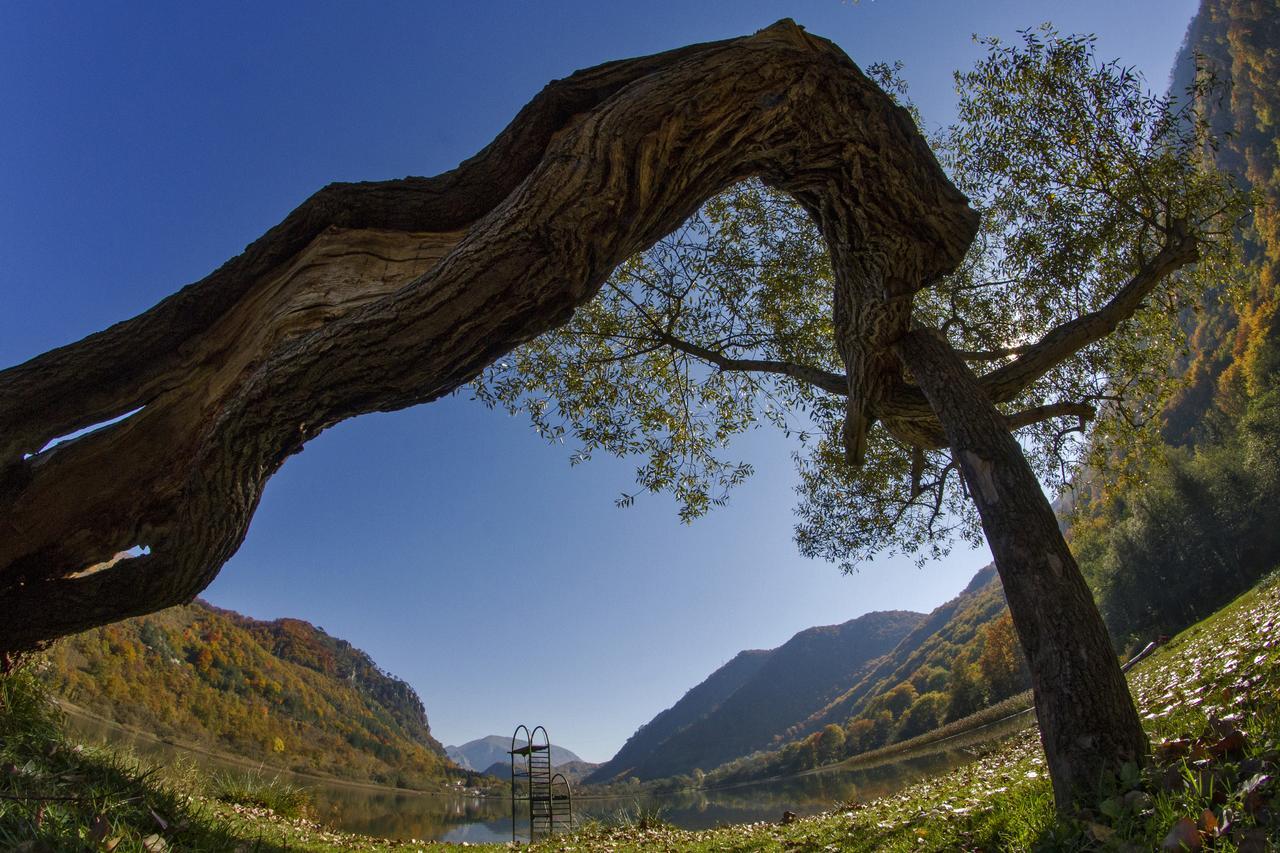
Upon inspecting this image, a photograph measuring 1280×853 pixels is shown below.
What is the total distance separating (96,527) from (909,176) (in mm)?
7166

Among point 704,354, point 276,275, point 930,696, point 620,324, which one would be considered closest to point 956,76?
point 704,354

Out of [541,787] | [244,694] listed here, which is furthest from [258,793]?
[244,694]

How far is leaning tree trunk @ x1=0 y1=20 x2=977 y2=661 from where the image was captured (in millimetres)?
3990

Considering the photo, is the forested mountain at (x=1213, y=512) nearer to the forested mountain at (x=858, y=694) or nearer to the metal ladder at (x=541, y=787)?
the forested mountain at (x=858, y=694)

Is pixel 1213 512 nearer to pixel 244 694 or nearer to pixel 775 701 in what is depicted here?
pixel 244 694

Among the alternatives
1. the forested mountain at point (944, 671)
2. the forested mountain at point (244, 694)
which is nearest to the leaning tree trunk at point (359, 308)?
the forested mountain at point (944, 671)

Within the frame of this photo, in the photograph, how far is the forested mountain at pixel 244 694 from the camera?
54438 mm

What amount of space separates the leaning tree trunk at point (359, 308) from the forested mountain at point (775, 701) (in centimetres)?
15038

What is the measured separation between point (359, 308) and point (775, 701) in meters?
181

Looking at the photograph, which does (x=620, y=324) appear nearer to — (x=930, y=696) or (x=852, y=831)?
(x=852, y=831)

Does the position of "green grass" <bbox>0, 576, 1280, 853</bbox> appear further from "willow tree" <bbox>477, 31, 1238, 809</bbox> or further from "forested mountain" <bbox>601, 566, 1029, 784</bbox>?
"forested mountain" <bbox>601, 566, 1029, 784</bbox>

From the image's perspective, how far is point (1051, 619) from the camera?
3.87 meters

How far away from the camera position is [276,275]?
187 inches

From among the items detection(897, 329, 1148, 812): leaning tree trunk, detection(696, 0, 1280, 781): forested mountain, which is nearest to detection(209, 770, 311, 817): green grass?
detection(897, 329, 1148, 812): leaning tree trunk
